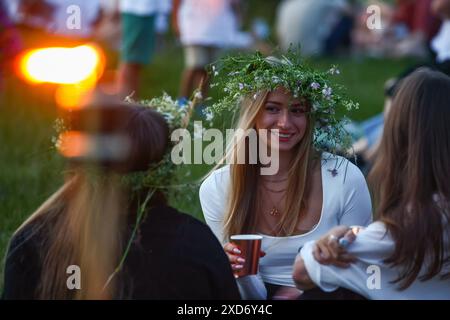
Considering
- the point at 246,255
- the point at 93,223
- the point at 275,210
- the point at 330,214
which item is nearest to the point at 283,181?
the point at 275,210

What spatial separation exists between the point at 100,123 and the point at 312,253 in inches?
31.2

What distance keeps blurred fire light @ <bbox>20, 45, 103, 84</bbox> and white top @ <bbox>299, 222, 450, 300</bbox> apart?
11.4ft

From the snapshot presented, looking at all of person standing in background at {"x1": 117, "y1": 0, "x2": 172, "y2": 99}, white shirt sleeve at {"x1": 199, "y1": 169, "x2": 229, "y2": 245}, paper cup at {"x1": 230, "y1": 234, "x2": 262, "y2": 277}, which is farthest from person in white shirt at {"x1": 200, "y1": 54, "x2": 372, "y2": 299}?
person standing in background at {"x1": 117, "y1": 0, "x2": 172, "y2": 99}

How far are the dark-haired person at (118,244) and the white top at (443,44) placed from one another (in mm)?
3928

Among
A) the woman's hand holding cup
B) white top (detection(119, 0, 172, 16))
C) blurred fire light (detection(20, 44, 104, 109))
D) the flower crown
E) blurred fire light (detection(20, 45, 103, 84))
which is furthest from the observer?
white top (detection(119, 0, 172, 16))

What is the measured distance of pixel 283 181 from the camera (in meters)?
4.11

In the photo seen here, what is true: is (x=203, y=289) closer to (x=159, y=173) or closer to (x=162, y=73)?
(x=159, y=173)

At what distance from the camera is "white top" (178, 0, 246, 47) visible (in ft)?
28.1

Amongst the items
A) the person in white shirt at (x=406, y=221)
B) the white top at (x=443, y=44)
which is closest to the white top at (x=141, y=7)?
the white top at (x=443, y=44)

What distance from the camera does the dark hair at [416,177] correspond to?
10.6 feet

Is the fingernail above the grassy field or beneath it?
beneath

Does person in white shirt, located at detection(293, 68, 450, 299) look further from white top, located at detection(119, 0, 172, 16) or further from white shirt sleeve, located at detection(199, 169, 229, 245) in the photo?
white top, located at detection(119, 0, 172, 16)

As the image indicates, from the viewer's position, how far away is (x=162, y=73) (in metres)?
11.1
